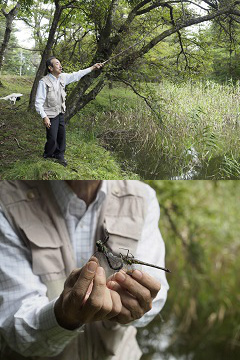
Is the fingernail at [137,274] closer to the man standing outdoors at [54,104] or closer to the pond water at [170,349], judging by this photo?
the pond water at [170,349]

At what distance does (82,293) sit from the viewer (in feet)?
1.07

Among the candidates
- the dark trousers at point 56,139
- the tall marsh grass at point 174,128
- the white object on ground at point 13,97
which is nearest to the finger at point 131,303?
the dark trousers at point 56,139

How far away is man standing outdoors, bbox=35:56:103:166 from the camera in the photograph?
130 centimetres

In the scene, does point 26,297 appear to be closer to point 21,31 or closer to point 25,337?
point 25,337

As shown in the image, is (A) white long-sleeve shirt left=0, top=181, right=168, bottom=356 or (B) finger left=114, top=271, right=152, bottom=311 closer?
(B) finger left=114, top=271, right=152, bottom=311

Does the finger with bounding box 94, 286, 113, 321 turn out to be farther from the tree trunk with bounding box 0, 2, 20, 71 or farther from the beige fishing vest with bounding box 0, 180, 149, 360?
the tree trunk with bounding box 0, 2, 20, 71

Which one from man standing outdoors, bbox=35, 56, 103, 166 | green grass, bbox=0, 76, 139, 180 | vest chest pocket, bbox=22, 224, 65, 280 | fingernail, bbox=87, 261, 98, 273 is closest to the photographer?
fingernail, bbox=87, 261, 98, 273

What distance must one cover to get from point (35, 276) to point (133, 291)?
0.16 m

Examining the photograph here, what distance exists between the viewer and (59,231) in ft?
1.47

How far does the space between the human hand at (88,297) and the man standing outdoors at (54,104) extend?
103 cm

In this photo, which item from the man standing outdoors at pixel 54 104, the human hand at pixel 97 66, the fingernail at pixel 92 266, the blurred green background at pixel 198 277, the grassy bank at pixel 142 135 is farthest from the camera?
the human hand at pixel 97 66

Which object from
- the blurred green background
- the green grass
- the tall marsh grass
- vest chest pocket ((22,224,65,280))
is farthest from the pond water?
the tall marsh grass

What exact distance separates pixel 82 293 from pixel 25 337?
17 centimetres

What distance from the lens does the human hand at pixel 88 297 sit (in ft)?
1.01
